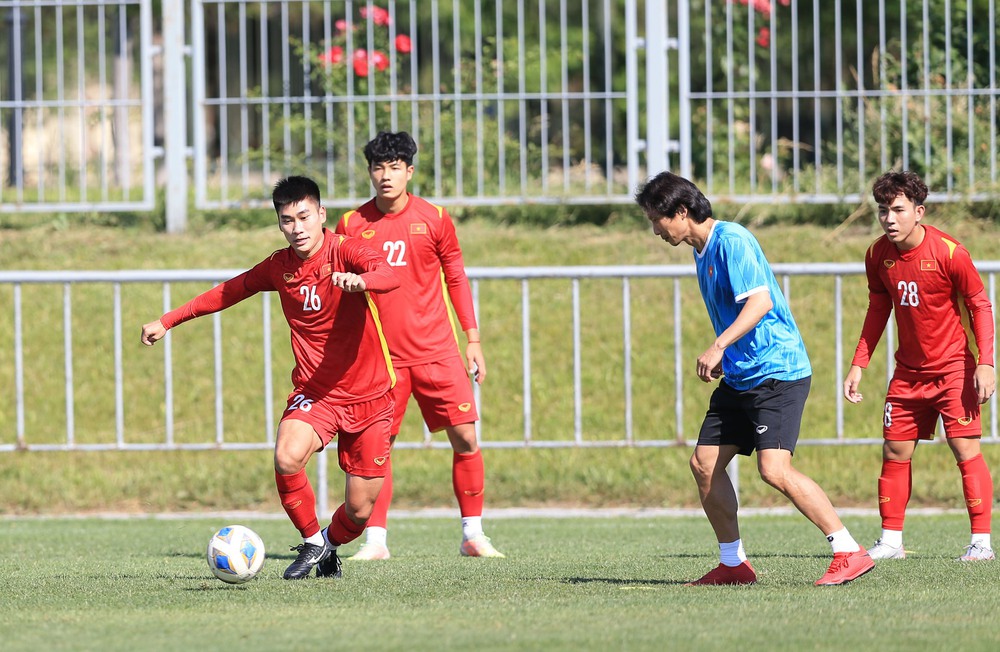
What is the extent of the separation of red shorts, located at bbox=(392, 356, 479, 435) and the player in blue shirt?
189cm

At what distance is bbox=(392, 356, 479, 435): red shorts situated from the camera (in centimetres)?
784

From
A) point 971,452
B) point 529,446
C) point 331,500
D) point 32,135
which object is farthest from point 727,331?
point 32,135

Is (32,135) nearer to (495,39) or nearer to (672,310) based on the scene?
(495,39)

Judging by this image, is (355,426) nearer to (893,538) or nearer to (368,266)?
(368,266)

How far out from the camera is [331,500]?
10.6 metres

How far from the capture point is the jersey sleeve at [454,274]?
795cm

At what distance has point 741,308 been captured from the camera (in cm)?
604

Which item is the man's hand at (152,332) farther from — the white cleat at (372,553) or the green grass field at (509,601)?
the white cleat at (372,553)

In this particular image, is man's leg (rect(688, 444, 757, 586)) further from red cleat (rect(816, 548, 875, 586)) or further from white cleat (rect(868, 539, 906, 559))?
white cleat (rect(868, 539, 906, 559))

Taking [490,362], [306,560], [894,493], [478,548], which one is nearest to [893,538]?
[894,493]

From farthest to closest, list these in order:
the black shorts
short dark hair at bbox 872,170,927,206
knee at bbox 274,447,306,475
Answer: short dark hair at bbox 872,170,927,206, knee at bbox 274,447,306,475, the black shorts

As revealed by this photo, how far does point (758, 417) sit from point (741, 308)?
1.49ft

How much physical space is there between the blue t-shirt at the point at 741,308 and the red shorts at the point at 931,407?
4.80 ft

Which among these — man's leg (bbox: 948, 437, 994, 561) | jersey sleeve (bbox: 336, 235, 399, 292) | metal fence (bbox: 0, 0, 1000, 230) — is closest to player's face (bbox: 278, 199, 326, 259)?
jersey sleeve (bbox: 336, 235, 399, 292)
